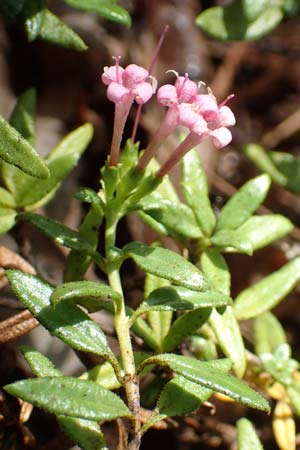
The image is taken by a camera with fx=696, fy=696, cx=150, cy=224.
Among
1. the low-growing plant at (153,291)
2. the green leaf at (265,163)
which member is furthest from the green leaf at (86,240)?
the green leaf at (265,163)

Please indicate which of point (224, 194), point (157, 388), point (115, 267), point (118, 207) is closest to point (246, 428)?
point (157, 388)

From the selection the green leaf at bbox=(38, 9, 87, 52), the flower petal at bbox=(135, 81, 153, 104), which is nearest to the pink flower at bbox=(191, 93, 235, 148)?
the flower petal at bbox=(135, 81, 153, 104)

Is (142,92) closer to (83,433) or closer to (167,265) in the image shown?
(167,265)

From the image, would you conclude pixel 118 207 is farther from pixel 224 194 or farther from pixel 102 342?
pixel 224 194

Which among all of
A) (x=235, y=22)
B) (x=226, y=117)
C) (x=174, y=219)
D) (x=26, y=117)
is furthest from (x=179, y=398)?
(x=235, y=22)

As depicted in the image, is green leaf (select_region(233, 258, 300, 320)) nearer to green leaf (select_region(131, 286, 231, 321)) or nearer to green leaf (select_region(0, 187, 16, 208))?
green leaf (select_region(131, 286, 231, 321))
